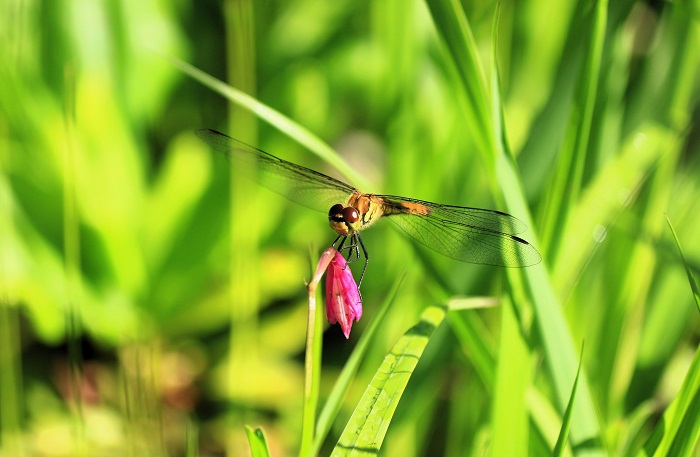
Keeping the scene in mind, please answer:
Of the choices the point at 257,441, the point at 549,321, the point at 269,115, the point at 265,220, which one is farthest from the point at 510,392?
the point at 265,220

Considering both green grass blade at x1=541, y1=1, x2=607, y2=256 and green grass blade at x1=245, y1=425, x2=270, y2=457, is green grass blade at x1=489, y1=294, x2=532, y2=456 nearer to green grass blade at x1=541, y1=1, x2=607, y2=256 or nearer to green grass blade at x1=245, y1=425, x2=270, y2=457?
green grass blade at x1=541, y1=1, x2=607, y2=256

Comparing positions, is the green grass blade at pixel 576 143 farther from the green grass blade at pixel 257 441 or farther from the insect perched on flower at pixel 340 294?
the green grass blade at pixel 257 441

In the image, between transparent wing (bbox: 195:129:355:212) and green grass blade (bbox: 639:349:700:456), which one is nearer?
green grass blade (bbox: 639:349:700:456)

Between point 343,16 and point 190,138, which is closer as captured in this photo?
point 190,138

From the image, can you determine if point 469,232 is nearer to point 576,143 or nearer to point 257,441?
point 576,143

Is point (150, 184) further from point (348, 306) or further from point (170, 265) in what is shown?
point (348, 306)

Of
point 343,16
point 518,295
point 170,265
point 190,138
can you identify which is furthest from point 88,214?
point 518,295

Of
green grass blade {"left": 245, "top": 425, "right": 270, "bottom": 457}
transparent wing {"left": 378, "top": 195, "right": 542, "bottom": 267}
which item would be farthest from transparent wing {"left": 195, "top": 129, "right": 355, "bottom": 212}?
green grass blade {"left": 245, "top": 425, "right": 270, "bottom": 457}
